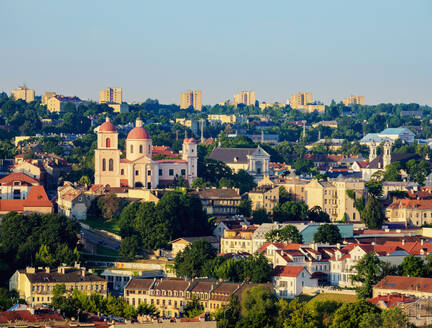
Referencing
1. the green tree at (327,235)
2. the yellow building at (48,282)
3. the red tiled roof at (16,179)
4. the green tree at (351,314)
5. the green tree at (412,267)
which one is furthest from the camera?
the red tiled roof at (16,179)

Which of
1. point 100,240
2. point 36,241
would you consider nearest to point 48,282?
point 36,241

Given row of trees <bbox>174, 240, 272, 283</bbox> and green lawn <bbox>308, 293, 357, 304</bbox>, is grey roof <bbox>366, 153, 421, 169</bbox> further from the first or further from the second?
green lawn <bbox>308, 293, 357, 304</bbox>

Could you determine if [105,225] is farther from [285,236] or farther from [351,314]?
[351,314]

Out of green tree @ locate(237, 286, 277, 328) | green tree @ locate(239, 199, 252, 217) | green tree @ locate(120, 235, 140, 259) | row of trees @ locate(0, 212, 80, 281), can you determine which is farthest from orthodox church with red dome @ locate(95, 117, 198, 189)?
green tree @ locate(237, 286, 277, 328)

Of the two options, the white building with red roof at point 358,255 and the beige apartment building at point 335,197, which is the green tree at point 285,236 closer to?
the white building with red roof at point 358,255

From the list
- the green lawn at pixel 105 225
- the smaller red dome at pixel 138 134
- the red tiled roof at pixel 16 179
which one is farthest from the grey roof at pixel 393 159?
the green lawn at pixel 105 225

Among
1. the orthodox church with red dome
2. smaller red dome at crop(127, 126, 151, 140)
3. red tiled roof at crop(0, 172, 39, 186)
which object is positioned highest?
smaller red dome at crop(127, 126, 151, 140)

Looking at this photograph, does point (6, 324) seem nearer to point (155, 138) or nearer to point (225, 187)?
point (225, 187)
